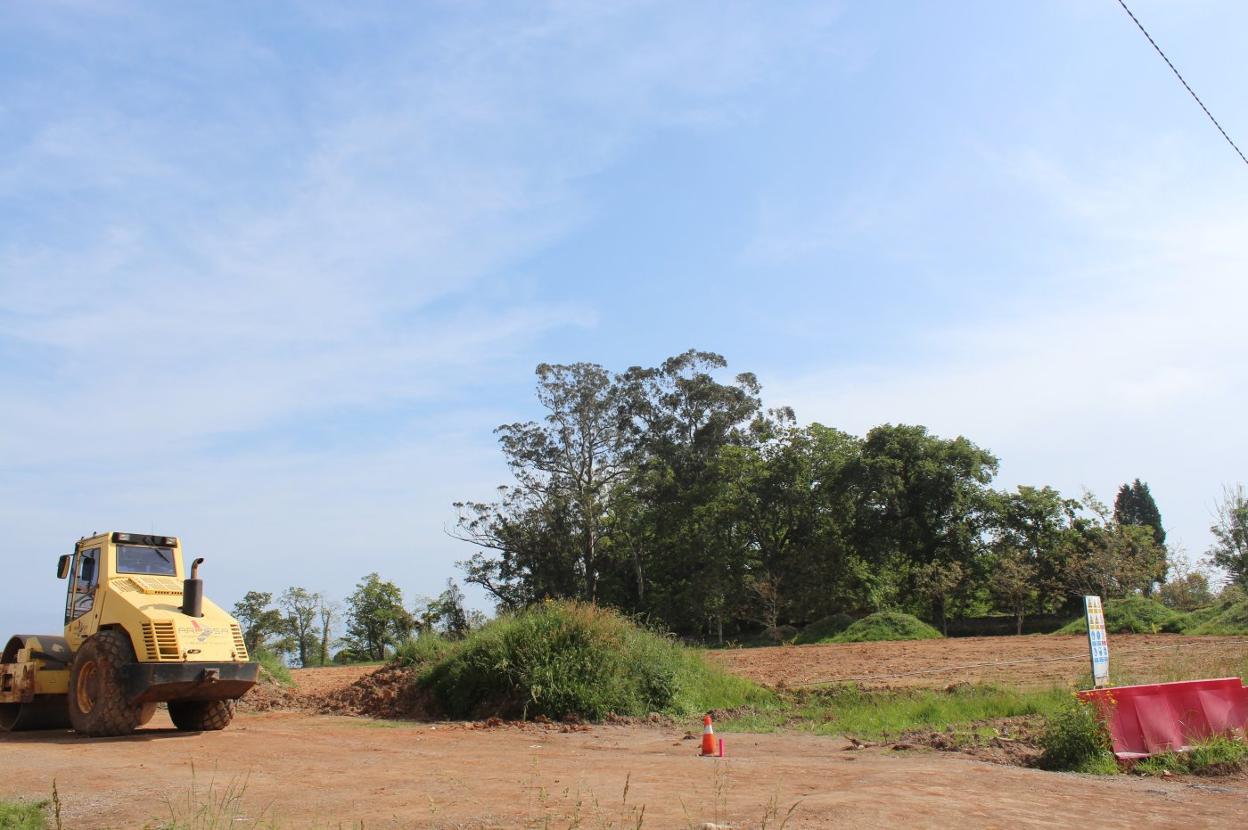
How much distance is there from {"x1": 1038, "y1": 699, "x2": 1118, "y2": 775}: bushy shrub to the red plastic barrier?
0.14 meters

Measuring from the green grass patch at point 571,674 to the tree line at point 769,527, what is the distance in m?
23.4

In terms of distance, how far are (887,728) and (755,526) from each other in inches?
1373

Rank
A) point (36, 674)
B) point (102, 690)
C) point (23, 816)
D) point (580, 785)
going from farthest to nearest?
point (36, 674), point (102, 690), point (580, 785), point (23, 816)

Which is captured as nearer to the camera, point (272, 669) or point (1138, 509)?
point (272, 669)

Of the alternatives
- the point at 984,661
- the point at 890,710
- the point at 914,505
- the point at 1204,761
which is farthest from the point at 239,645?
the point at 914,505

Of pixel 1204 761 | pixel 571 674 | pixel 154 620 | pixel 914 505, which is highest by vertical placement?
pixel 914 505

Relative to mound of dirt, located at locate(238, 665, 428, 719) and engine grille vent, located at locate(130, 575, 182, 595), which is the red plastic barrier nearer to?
mound of dirt, located at locate(238, 665, 428, 719)

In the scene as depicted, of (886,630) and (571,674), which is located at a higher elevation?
(886,630)

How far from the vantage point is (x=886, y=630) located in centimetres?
3584

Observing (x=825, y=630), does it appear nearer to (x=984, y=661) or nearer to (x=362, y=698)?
(x=984, y=661)

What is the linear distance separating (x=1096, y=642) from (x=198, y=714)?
13655 millimetres

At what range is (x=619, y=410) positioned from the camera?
59.8m

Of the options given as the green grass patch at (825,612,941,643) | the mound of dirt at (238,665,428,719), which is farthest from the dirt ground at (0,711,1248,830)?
the green grass patch at (825,612,941,643)

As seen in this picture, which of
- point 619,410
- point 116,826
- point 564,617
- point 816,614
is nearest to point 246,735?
point 564,617
